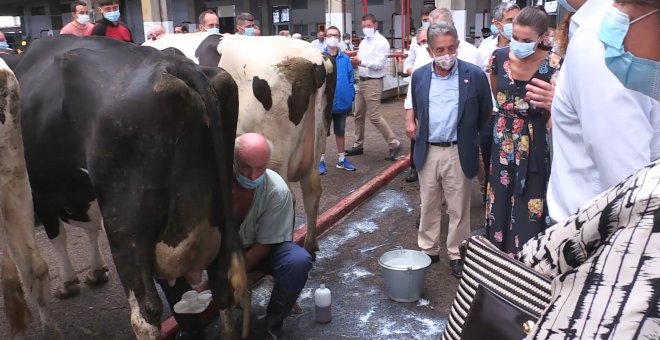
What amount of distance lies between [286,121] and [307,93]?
247 mm

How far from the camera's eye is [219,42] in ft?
13.3

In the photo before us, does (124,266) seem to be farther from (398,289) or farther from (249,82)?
(398,289)

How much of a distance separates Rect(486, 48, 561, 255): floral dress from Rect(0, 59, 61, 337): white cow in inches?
111

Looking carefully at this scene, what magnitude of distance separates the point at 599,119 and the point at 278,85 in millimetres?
2507

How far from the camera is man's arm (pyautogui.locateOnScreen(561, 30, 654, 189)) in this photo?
1.56 m

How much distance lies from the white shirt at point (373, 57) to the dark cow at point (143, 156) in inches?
215

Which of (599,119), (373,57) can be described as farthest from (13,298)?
(373,57)

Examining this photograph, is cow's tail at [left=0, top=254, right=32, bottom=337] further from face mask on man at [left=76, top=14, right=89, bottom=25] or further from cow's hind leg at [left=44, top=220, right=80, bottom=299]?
face mask on man at [left=76, top=14, right=89, bottom=25]

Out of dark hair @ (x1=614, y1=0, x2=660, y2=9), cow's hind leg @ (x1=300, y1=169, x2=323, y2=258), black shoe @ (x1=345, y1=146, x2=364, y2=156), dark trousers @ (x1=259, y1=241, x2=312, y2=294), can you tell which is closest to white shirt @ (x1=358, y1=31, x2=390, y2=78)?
black shoe @ (x1=345, y1=146, x2=364, y2=156)

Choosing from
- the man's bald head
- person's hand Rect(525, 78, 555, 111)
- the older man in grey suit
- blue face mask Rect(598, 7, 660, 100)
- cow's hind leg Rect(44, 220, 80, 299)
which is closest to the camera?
blue face mask Rect(598, 7, 660, 100)

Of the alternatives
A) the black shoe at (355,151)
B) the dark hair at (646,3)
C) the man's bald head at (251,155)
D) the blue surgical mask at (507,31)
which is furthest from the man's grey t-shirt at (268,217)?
the black shoe at (355,151)

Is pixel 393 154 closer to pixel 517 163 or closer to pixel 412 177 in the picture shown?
pixel 412 177

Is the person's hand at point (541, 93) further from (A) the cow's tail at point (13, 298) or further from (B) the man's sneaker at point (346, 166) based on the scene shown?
(B) the man's sneaker at point (346, 166)

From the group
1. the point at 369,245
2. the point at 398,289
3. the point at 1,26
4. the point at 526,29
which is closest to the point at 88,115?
the point at 398,289
